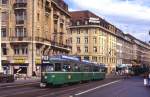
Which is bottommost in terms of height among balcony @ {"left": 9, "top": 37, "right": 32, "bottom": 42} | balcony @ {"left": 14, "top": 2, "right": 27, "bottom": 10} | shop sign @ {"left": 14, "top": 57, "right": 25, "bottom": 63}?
shop sign @ {"left": 14, "top": 57, "right": 25, "bottom": 63}

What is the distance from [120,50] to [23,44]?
9767 centimetres

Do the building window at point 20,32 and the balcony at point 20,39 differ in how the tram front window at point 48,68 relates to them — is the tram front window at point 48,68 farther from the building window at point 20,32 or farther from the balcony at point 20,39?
the building window at point 20,32

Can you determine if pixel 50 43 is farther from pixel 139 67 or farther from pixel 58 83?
pixel 58 83

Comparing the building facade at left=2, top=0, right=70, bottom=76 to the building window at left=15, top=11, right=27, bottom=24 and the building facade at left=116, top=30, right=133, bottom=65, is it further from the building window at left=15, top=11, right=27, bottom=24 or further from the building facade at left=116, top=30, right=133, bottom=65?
the building facade at left=116, top=30, right=133, bottom=65

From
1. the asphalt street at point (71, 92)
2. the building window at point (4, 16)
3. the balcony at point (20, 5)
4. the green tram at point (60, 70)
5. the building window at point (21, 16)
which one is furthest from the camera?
the building window at point (4, 16)

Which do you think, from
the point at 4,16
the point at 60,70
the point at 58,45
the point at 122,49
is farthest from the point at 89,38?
the point at 60,70

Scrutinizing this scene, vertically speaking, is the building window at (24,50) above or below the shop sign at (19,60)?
above

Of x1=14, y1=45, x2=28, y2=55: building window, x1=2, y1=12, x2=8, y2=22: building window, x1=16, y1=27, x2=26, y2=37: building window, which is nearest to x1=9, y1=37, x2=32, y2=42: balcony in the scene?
x1=16, y1=27, x2=26, y2=37: building window

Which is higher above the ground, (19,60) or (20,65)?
(19,60)

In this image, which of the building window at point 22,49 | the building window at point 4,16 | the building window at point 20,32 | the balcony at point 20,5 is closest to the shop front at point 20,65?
the building window at point 22,49

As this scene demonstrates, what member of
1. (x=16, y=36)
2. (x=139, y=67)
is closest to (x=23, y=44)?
(x=16, y=36)

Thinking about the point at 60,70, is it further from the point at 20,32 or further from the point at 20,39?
the point at 20,32

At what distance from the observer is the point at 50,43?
9606 cm

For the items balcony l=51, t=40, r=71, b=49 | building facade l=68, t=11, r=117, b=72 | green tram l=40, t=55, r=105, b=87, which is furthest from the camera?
building facade l=68, t=11, r=117, b=72
